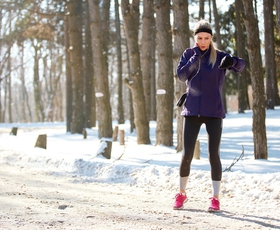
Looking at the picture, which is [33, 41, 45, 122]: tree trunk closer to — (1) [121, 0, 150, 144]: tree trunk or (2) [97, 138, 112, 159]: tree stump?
(1) [121, 0, 150, 144]: tree trunk

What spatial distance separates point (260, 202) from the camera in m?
6.02

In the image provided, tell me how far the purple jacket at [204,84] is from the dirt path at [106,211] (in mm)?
1094

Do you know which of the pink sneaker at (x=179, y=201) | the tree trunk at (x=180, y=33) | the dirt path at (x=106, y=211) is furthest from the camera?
the tree trunk at (x=180, y=33)

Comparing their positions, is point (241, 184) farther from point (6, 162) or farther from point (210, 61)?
point (6, 162)

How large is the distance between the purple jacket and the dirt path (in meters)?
1.09

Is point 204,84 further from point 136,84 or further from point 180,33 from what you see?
point 136,84

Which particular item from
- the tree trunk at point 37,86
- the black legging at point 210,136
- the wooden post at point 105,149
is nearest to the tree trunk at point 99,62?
the wooden post at point 105,149

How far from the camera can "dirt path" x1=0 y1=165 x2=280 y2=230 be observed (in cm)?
464

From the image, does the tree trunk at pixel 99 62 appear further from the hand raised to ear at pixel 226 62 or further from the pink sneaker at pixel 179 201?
the hand raised to ear at pixel 226 62

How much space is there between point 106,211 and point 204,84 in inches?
67.0

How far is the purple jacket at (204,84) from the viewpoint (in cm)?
541

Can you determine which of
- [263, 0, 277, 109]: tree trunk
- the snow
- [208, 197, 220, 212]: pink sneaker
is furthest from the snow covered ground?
[263, 0, 277, 109]: tree trunk

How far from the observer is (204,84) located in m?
5.43

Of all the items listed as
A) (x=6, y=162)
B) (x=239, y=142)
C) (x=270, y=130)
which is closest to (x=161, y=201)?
(x=6, y=162)
